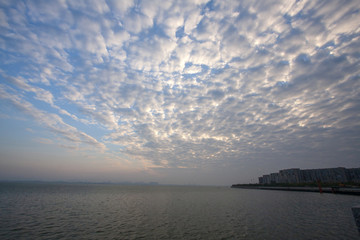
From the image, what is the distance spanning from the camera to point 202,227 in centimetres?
2466

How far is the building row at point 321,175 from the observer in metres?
146

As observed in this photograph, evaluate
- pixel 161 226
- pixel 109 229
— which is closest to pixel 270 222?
pixel 161 226

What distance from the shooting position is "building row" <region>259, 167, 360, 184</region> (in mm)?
146238

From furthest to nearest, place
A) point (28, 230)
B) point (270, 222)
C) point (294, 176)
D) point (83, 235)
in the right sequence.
→ point (294, 176) < point (270, 222) < point (28, 230) < point (83, 235)

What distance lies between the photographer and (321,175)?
163m

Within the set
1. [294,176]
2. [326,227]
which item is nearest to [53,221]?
[326,227]

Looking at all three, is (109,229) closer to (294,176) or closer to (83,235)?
(83,235)

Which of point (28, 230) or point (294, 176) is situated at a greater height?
point (294, 176)

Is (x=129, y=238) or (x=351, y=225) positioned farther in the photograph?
(x=351, y=225)

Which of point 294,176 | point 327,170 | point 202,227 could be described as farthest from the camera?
point 294,176

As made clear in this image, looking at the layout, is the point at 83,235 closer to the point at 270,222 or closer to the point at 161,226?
the point at 161,226

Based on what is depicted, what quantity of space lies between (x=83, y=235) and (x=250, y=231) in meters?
21.9

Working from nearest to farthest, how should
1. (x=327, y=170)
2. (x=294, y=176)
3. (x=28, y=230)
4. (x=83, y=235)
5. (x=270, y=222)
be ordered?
(x=83, y=235)
(x=28, y=230)
(x=270, y=222)
(x=327, y=170)
(x=294, y=176)

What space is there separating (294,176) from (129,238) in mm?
206212
